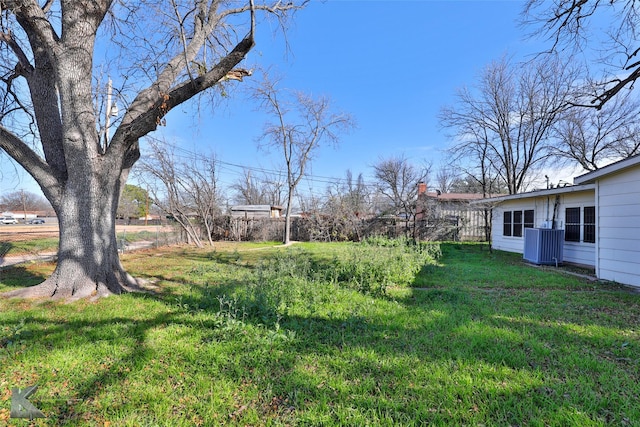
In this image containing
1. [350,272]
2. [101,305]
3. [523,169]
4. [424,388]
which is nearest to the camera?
[424,388]

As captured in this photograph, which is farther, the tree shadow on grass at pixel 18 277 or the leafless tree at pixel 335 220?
the leafless tree at pixel 335 220

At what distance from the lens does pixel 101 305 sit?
4.22 meters

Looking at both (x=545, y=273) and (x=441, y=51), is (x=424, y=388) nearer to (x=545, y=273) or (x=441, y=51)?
(x=545, y=273)

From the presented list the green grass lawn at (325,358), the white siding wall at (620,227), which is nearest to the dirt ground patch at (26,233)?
the green grass lawn at (325,358)

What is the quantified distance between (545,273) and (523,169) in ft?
44.6

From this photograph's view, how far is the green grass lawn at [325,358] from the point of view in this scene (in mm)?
2023

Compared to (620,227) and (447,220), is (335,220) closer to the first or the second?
(447,220)

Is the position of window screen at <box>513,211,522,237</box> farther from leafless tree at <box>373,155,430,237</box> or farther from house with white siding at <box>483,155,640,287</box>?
leafless tree at <box>373,155,430,237</box>

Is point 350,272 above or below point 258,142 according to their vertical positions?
below

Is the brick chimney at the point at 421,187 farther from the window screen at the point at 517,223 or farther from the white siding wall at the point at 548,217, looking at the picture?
the window screen at the point at 517,223

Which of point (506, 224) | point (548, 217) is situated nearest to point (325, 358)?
point (548, 217)

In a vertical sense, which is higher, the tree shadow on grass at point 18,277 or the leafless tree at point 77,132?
the leafless tree at point 77,132

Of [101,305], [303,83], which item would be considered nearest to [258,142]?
[303,83]

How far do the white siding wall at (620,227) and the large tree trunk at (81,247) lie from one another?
9555mm
